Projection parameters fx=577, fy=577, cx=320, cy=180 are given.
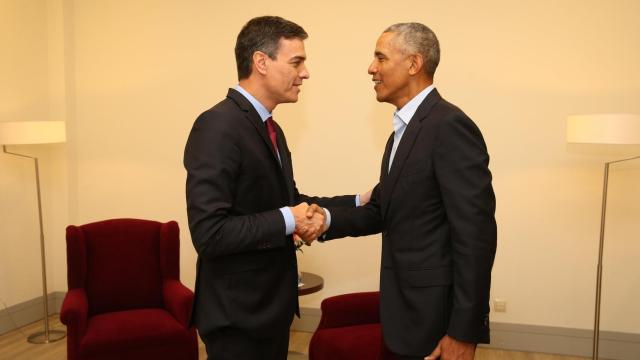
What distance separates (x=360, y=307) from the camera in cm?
352

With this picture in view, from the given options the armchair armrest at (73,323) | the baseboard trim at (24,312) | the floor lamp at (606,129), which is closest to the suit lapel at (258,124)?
the armchair armrest at (73,323)

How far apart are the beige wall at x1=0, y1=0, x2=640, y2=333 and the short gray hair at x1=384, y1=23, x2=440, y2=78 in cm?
221

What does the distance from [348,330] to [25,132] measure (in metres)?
2.84

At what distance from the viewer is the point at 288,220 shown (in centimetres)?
196

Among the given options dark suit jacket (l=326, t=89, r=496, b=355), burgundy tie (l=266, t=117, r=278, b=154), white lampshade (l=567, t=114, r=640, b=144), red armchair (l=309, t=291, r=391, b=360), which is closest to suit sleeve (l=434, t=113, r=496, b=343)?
dark suit jacket (l=326, t=89, r=496, b=355)

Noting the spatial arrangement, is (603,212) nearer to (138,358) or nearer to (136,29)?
(138,358)

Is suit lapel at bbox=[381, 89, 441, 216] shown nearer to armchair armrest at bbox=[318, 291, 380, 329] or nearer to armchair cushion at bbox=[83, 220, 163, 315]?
armchair armrest at bbox=[318, 291, 380, 329]

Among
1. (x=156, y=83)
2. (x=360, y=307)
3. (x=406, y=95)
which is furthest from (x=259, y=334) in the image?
(x=156, y=83)

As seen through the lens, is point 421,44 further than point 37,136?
No

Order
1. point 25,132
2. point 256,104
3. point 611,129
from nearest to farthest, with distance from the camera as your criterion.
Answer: point 256,104, point 611,129, point 25,132

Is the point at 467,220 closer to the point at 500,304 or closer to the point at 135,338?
the point at 135,338

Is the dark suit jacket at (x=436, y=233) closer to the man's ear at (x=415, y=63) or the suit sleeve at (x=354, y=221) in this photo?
the man's ear at (x=415, y=63)

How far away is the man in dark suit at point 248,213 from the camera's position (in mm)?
1888

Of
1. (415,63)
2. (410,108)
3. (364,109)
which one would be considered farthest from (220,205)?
(364,109)
